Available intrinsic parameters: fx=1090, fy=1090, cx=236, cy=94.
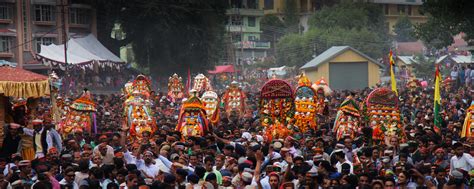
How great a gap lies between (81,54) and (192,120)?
27208 mm

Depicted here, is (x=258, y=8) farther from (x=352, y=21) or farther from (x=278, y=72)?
(x=278, y=72)

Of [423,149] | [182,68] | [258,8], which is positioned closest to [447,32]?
[182,68]

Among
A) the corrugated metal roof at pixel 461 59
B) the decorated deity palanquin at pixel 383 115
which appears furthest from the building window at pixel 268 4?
the decorated deity palanquin at pixel 383 115

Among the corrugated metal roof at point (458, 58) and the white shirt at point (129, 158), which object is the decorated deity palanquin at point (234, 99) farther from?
the corrugated metal roof at point (458, 58)

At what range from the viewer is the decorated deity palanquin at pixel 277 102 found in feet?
68.5

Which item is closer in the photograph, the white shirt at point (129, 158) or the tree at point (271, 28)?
the white shirt at point (129, 158)

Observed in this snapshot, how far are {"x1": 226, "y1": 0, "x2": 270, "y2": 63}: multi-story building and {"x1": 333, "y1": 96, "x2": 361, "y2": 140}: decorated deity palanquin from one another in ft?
180

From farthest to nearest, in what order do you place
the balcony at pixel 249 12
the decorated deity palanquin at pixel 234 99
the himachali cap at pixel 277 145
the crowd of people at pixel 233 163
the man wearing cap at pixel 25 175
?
the balcony at pixel 249 12
the decorated deity palanquin at pixel 234 99
the himachali cap at pixel 277 145
the man wearing cap at pixel 25 175
the crowd of people at pixel 233 163

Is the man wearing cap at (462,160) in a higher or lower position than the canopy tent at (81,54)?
lower

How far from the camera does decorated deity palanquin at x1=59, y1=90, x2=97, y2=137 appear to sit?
21.7 meters

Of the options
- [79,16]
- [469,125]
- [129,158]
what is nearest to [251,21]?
[79,16]

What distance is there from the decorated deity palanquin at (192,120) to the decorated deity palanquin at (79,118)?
7.94 feet

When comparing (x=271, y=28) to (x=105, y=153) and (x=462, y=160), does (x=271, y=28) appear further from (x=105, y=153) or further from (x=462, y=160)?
(x=462, y=160)

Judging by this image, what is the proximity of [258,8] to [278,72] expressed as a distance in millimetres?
22555
